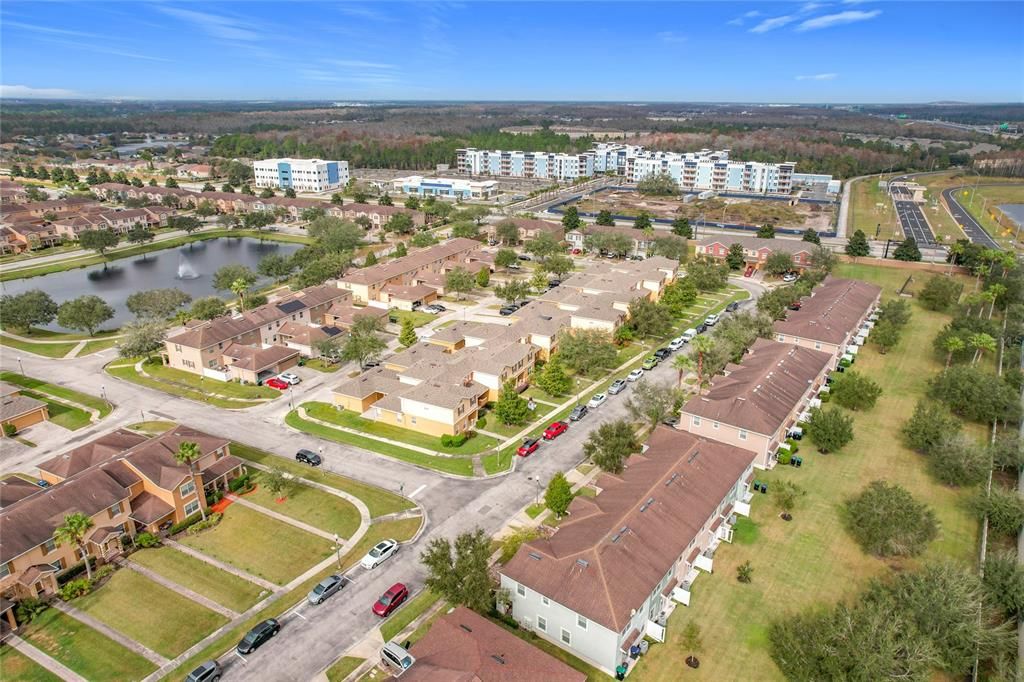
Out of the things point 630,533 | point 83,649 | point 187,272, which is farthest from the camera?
point 187,272

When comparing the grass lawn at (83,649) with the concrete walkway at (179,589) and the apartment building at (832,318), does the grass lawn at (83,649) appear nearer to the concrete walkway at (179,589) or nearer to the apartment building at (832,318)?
the concrete walkway at (179,589)

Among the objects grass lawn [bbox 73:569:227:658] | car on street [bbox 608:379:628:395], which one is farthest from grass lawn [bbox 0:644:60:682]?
car on street [bbox 608:379:628:395]

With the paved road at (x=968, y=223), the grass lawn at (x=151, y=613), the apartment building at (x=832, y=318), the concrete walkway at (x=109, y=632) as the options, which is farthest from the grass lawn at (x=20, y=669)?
the paved road at (x=968, y=223)

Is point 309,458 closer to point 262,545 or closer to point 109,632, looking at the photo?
point 262,545

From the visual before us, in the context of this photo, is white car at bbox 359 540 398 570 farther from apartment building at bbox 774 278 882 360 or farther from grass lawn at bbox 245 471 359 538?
apartment building at bbox 774 278 882 360

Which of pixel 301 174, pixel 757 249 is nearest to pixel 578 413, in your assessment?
pixel 757 249
